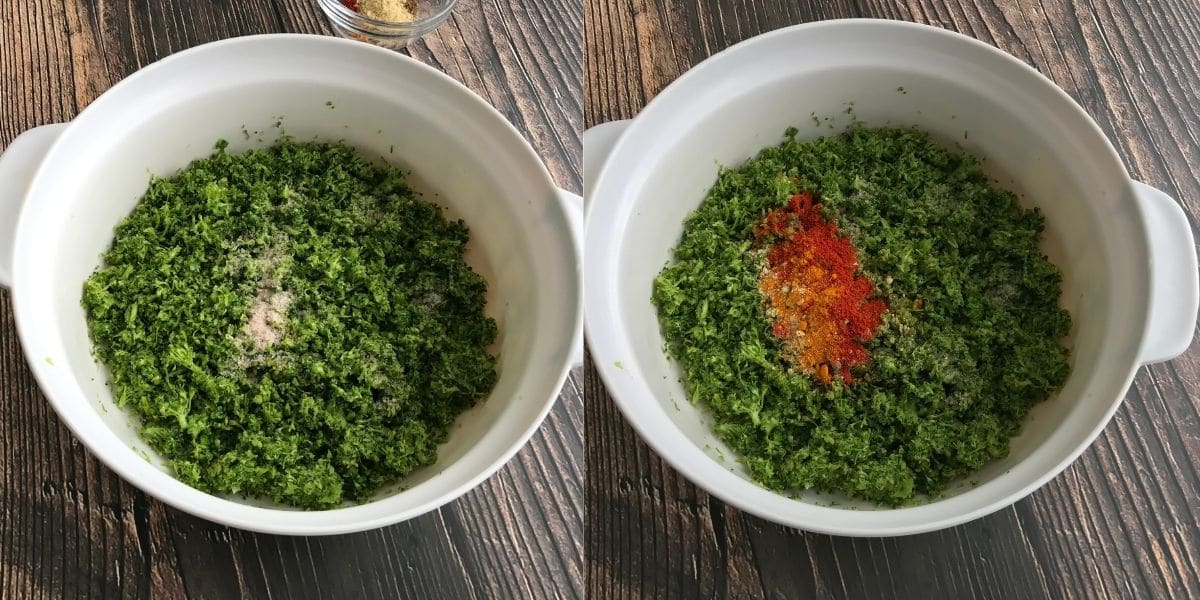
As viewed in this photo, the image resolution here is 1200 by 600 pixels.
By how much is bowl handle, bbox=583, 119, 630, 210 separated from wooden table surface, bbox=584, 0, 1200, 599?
284mm

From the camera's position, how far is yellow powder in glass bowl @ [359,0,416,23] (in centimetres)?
132

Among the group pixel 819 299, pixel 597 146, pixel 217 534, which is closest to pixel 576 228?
pixel 597 146

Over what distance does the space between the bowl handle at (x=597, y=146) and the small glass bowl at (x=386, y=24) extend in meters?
0.33

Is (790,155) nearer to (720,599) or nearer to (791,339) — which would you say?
(791,339)

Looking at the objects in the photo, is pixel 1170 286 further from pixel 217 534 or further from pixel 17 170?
pixel 17 170

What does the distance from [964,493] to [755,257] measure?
0.39m

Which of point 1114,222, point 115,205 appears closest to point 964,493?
point 1114,222

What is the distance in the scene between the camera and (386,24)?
132 cm

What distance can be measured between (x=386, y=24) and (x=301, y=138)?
23 centimetres

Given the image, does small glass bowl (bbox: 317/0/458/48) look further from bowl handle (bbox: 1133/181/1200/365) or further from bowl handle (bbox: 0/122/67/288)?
bowl handle (bbox: 1133/181/1200/365)

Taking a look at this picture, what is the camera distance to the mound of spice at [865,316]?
108 cm

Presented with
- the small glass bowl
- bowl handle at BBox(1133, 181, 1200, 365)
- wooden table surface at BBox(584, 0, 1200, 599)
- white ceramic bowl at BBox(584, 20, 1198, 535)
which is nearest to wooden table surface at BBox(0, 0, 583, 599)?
wooden table surface at BBox(584, 0, 1200, 599)

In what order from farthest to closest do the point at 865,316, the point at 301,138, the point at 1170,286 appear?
the point at 301,138
the point at 865,316
the point at 1170,286

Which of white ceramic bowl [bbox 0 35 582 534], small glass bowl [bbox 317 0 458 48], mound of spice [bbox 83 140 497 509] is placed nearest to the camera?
white ceramic bowl [bbox 0 35 582 534]
